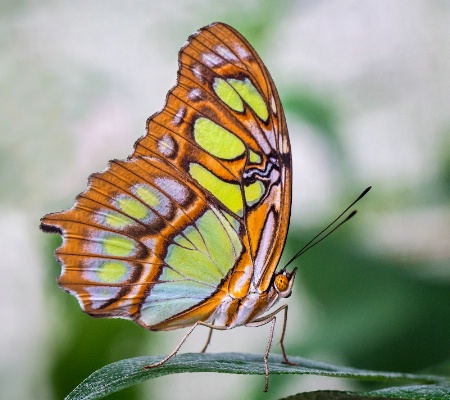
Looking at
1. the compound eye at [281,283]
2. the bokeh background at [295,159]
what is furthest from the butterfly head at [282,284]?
the bokeh background at [295,159]

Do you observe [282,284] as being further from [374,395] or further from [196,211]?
[374,395]

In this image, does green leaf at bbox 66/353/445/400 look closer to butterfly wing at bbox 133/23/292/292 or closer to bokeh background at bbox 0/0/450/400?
butterfly wing at bbox 133/23/292/292

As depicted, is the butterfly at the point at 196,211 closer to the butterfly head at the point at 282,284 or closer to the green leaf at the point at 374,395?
the butterfly head at the point at 282,284

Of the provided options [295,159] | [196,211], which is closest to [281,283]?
[196,211]

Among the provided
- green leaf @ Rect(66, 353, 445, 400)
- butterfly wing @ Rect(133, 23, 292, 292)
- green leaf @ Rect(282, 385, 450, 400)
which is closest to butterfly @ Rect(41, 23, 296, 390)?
butterfly wing @ Rect(133, 23, 292, 292)

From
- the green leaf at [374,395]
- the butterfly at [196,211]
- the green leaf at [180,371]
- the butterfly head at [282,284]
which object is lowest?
the green leaf at [374,395]

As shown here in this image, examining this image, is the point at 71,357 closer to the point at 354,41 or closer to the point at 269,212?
the point at 269,212
